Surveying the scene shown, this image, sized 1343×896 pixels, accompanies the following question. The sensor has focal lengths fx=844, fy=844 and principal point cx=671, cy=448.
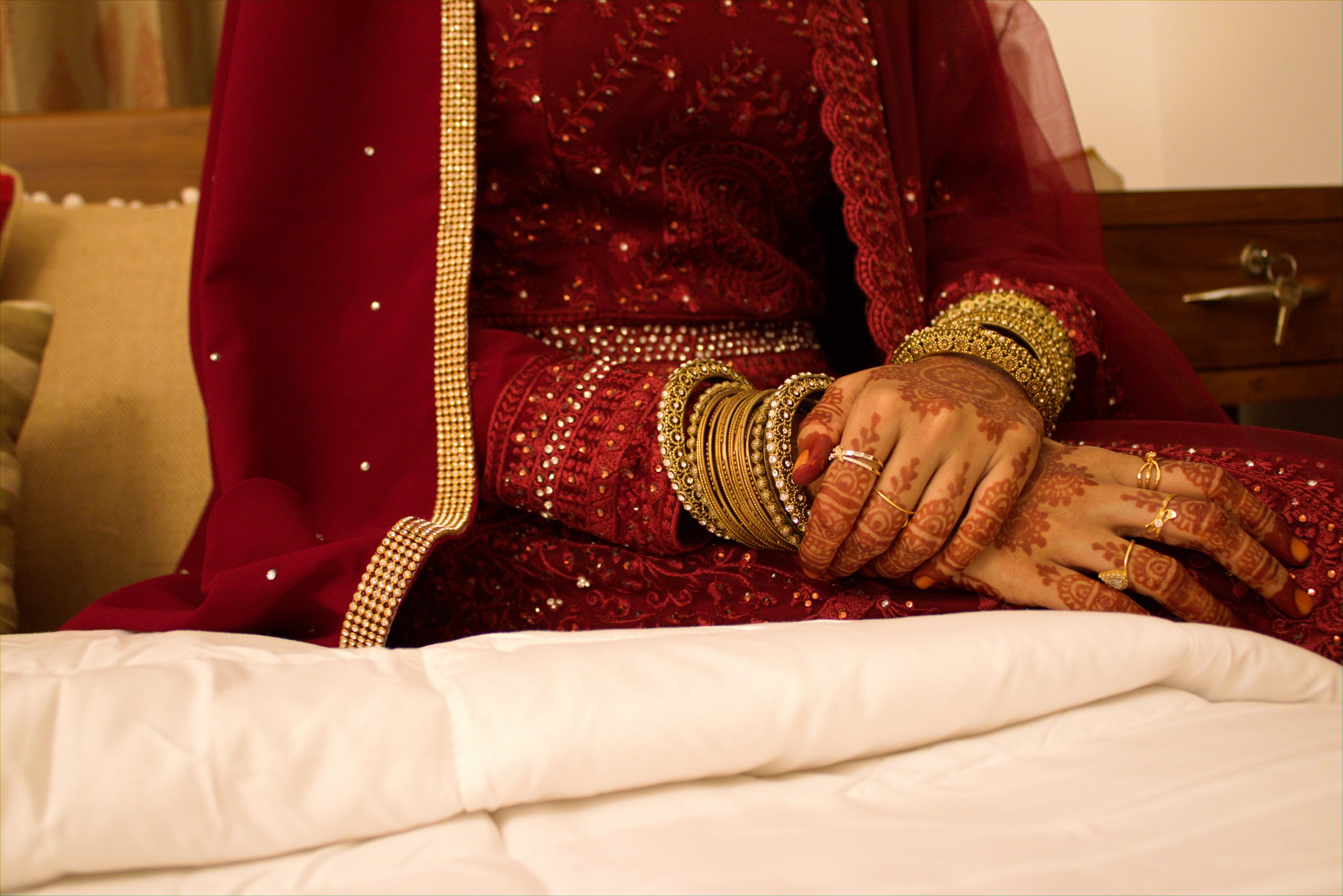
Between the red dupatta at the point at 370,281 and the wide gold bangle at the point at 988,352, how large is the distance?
6 centimetres

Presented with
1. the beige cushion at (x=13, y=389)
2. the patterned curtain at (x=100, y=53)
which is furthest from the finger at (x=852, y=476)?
the patterned curtain at (x=100, y=53)

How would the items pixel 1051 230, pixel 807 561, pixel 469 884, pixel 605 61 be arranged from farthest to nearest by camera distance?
pixel 1051 230, pixel 605 61, pixel 807 561, pixel 469 884

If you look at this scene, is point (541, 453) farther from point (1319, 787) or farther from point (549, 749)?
point (1319, 787)

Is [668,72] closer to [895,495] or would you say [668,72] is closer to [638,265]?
[638,265]

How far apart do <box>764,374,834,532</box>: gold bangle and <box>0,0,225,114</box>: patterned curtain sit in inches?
44.0

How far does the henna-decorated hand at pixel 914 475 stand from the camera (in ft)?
1.59

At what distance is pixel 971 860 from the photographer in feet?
0.93

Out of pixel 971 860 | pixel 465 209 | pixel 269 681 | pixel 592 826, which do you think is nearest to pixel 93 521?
pixel 465 209

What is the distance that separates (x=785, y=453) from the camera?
536 millimetres

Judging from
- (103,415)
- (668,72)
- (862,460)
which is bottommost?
(103,415)

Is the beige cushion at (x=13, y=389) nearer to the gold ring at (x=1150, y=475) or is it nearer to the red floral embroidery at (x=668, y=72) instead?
the red floral embroidery at (x=668, y=72)

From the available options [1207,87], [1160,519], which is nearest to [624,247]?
[1160,519]

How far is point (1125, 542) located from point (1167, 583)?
1.1 inches

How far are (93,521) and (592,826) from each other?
776mm
